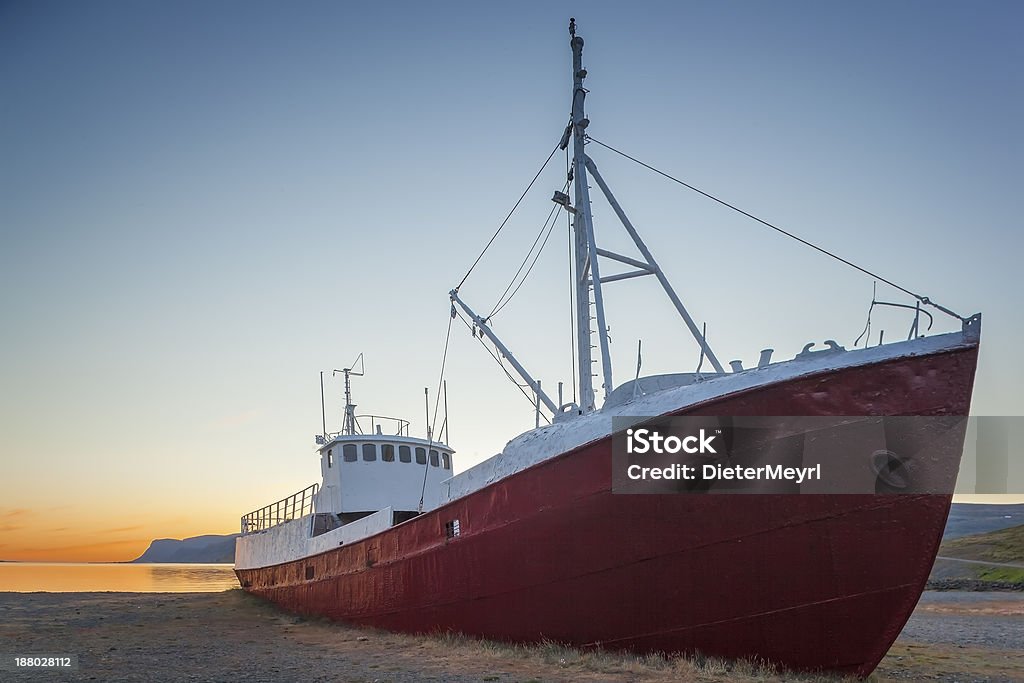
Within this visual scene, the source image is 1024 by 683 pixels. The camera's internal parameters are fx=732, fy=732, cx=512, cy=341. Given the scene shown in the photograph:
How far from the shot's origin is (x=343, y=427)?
78.6ft

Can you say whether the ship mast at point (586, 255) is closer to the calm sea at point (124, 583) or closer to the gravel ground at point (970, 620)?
the gravel ground at point (970, 620)

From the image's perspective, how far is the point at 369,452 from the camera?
20172 millimetres

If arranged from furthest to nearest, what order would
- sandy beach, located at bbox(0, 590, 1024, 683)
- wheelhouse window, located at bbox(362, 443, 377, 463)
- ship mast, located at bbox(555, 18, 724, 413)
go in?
1. wheelhouse window, located at bbox(362, 443, 377, 463)
2. ship mast, located at bbox(555, 18, 724, 413)
3. sandy beach, located at bbox(0, 590, 1024, 683)

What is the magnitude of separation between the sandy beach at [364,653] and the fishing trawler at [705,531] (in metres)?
0.41

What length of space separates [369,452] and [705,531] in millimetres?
13040

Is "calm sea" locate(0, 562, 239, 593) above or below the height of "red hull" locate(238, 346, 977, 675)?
below

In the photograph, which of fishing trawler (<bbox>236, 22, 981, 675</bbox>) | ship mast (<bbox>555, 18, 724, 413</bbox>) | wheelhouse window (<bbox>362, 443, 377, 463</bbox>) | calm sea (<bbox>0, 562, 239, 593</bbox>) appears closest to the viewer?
fishing trawler (<bbox>236, 22, 981, 675</bbox>)

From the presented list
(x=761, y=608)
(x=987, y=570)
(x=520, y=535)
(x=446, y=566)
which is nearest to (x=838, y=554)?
(x=761, y=608)

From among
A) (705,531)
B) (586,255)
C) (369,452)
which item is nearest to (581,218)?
(586,255)

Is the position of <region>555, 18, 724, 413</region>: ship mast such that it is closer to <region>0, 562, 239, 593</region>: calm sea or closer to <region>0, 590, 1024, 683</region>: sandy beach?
<region>0, 590, 1024, 683</region>: sandy beach

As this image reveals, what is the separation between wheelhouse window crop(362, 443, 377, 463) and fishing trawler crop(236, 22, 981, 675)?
752cm

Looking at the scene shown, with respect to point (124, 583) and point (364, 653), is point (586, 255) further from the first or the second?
point (124, 583)

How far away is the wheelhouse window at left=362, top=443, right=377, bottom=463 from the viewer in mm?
20078

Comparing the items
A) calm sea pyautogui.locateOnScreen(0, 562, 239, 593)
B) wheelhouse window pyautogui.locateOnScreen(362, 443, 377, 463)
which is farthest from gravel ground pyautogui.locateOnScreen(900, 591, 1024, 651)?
calm sea pyautogui.locateOnScreen(0, 562, 239, 593)
